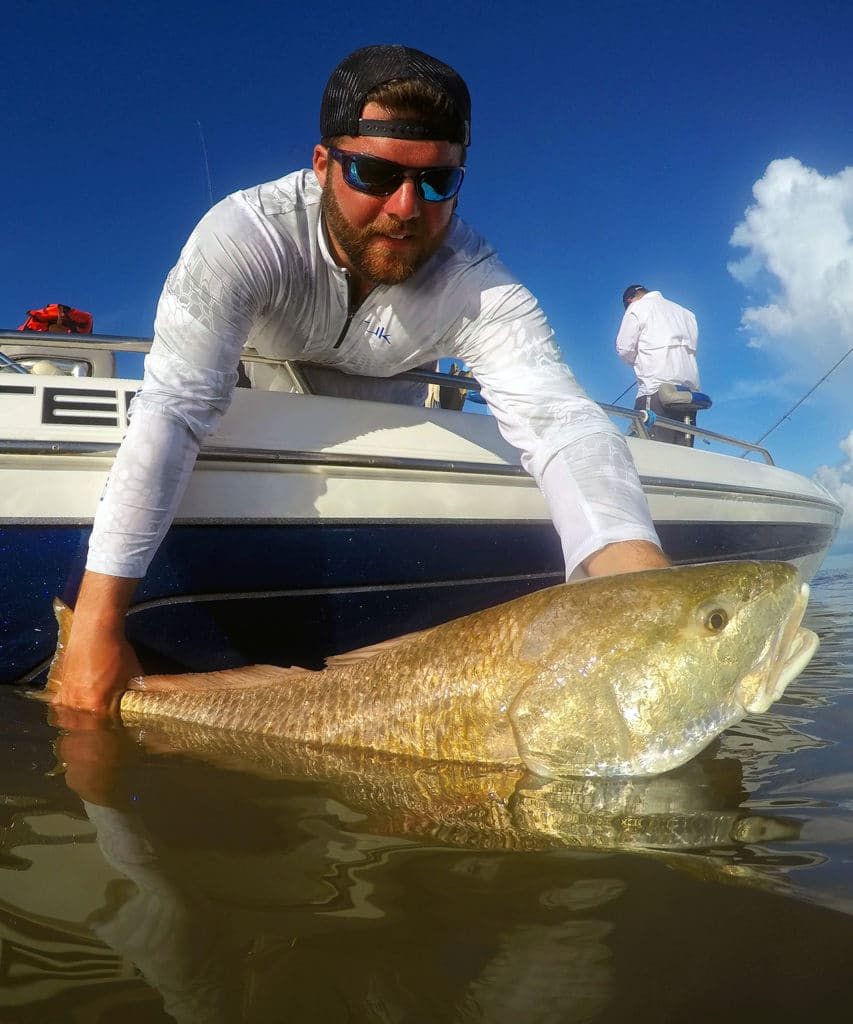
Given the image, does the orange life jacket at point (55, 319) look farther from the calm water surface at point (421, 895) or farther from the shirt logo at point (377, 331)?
the calm water surface at point (421, 895)

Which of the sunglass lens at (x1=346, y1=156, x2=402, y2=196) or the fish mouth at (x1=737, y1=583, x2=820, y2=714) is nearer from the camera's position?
the fish mouth at (x1=737, y1=583, x2=820, y2=714)

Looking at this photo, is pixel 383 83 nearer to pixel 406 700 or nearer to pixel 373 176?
pixel 373 176

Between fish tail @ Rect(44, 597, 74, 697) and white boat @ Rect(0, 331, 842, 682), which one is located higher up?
white boat @ Rect(0, 331, 842, 682)

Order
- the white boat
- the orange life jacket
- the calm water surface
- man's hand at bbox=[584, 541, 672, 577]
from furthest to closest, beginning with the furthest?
the orange life jacket
the white boat
man's hand at bbox=[584, 541, 672, 577]
the calm water surface

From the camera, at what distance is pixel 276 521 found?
336 centimetres

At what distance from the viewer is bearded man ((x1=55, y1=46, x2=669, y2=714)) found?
2.79m

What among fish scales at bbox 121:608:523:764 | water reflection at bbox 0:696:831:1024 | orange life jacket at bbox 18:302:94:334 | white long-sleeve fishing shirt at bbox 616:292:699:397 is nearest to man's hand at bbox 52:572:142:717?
fish scales at bbox 121:608:523:764

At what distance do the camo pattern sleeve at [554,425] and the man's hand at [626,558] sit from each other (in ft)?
0.10

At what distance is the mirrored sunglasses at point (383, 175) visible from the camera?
2.90 meters

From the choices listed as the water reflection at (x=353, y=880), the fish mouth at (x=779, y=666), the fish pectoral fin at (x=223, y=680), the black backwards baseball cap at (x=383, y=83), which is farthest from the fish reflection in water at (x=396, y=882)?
the black backwards baseball cap at (x=383, y=83)

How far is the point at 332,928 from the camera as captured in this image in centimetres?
112

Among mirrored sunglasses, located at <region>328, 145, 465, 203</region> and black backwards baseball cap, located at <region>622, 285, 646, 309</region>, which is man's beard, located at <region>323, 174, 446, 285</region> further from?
black backwards baseball cap, located at <region>622, 285, 646, 309</region>

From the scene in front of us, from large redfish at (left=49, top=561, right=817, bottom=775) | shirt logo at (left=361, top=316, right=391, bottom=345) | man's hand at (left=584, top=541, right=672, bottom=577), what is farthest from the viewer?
shirt logo at (left=361, top=316, right=391, bottom=345)

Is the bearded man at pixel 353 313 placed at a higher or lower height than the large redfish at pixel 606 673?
higher
